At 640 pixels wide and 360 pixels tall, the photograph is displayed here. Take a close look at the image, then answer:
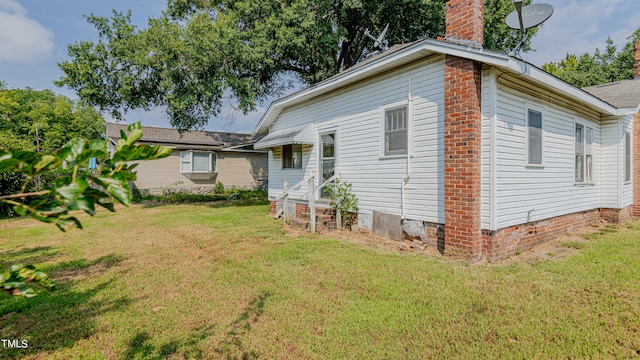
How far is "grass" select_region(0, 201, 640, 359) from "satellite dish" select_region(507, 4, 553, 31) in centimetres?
471

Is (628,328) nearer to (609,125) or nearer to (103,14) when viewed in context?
(609,125)

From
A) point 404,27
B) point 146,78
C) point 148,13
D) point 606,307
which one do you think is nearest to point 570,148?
point 606,307

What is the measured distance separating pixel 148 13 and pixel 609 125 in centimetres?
1630

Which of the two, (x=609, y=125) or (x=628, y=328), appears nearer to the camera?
(x=628, y=328)

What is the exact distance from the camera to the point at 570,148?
7.77m

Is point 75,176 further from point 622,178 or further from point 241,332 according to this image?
point 622,178

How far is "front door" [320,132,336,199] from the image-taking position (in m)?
9.04

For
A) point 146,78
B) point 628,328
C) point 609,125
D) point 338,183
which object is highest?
point 146,78

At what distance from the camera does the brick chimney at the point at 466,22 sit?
19.0ft

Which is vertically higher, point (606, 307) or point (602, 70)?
point (602, 70)

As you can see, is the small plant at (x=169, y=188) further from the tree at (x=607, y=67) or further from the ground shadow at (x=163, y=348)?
the tree at (x=607, y=67)

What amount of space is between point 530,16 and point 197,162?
18.2 metres

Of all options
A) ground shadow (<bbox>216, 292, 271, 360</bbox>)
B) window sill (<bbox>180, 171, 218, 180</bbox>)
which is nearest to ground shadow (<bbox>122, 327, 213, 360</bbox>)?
ground shadow (<bbox>216, 292, 271, 360</bbox>)

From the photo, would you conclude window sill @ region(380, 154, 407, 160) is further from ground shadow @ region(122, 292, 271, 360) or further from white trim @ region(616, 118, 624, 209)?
white trim @ region(616, 118, 624, 209)
